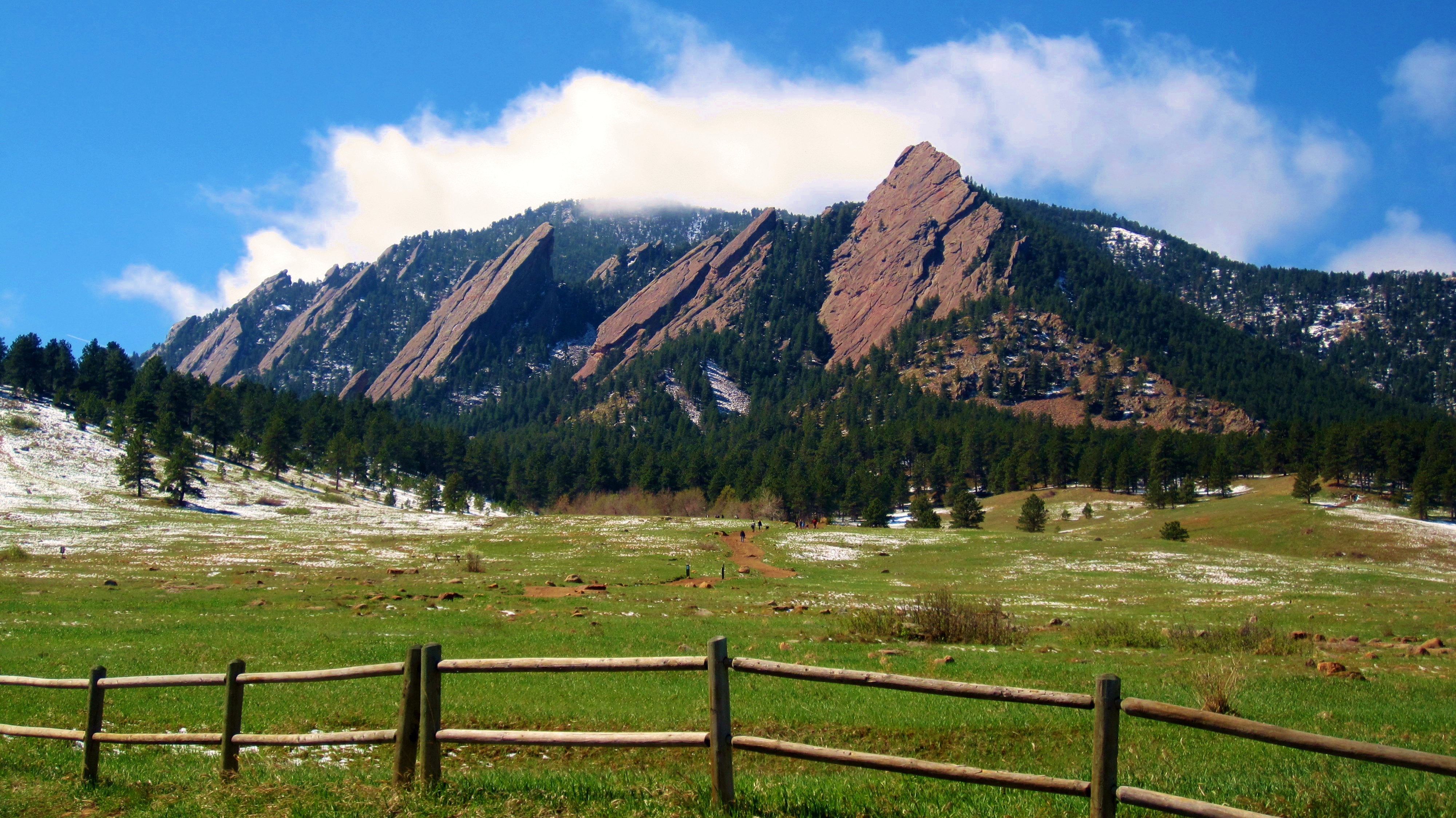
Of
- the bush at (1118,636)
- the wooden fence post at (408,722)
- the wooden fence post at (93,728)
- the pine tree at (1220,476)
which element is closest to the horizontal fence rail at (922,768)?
the wooden fence post at (408,722)

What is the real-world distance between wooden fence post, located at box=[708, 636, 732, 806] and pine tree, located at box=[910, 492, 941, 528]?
94.8m

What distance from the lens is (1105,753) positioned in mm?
6242

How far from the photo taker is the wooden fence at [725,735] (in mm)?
5844

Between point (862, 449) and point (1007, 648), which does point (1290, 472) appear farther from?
point (1007, 648)

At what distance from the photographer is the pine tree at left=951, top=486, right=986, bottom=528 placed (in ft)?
317

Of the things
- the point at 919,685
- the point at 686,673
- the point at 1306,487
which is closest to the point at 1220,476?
the point at 1306,487

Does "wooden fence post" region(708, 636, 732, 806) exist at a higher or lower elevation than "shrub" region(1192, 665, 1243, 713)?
higher

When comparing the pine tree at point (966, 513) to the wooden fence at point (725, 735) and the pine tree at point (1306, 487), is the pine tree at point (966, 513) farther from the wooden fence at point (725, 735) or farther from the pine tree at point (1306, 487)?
the wooden fence at point (725, 735)

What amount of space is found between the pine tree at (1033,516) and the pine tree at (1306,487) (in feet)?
127

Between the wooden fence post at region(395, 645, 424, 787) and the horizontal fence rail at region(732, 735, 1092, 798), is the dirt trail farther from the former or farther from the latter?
the horizontal fence rail at region(732, 735, 1092, 798)

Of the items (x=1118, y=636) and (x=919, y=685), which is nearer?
(x=919, y=685)

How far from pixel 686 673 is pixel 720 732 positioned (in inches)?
490

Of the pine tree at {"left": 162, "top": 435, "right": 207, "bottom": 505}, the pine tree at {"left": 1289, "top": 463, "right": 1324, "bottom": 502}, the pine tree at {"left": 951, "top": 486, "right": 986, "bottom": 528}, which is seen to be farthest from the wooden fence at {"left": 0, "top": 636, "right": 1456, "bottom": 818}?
the pine tree at {"left": 1289, "top": 463, "right": 1324, "bottom": 502}

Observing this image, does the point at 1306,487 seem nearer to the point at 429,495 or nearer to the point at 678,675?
the point at 678,675
